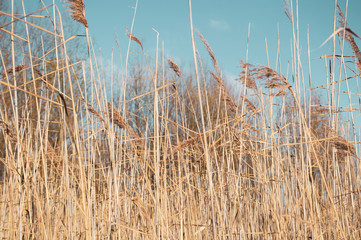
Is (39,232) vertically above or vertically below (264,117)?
below

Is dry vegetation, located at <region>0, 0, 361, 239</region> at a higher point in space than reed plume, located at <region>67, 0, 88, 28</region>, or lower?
lower

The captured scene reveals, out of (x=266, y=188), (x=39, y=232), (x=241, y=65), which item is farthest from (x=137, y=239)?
(x=241, y=65)

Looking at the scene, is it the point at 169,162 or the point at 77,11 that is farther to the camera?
the point at 169,162

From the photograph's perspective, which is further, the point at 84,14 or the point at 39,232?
the point at 39,232

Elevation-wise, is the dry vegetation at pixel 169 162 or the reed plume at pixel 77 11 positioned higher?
the reed plume at pixel 77 11

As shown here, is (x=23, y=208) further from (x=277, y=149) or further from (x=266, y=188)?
(x=277, y=149)

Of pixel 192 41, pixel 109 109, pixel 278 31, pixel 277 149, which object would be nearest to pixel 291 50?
pixel 278 31

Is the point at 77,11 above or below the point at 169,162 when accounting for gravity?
above

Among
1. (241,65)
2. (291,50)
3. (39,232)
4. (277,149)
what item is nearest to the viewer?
(241,65)

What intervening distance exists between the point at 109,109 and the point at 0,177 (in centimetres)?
650

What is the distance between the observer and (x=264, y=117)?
193 centimetres

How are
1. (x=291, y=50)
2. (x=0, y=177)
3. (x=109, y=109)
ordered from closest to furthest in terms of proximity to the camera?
(x=109, y=109) → (x=291, y=50) → (x=0, y=177)

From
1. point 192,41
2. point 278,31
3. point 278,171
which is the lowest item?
Answer: point 278,171

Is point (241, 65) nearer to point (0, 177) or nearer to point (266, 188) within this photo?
point (266, 188)
